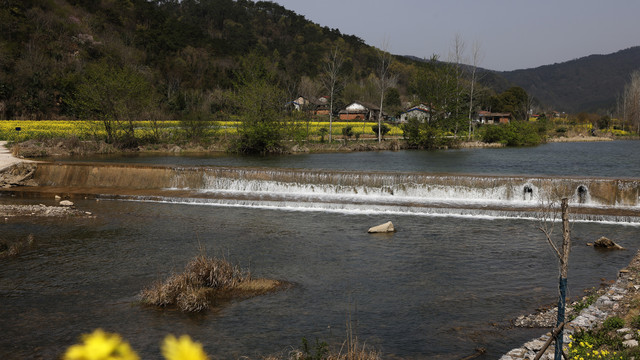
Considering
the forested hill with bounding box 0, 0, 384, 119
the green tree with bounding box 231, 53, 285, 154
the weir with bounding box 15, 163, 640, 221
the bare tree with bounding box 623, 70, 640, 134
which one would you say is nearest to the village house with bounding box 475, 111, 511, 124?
the bare tree with bounding box 623, 70, 640, 134

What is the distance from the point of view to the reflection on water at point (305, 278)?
7.48m

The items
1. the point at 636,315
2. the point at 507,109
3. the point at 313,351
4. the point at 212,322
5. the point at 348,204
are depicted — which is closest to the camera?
the point at 313,351

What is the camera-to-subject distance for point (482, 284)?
973 centimetres

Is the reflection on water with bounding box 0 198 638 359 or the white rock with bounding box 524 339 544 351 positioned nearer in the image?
the white rock with bounding box 524 339 544 351

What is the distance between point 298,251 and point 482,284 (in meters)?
4.32

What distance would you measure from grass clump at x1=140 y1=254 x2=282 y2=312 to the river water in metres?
0.27

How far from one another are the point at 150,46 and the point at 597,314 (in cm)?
8819

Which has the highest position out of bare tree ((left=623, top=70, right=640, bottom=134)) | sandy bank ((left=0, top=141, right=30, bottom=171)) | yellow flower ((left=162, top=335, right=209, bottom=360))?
bare tree ((left=623, top=70, right=640, bottom=134))

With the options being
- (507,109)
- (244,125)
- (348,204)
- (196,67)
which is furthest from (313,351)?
(507,109)

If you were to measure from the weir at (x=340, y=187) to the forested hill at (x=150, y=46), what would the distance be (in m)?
19.1

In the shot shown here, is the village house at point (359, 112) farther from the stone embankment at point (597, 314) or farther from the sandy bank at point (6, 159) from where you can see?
the stone embankment at point (597, 314)

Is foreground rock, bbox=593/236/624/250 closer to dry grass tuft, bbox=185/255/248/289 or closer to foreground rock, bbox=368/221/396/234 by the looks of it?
foreground rock, bbox=368/221/396/234

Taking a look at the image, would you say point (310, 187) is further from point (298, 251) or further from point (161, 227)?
point (298, 251)

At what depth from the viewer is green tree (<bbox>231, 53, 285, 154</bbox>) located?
37406 mm
